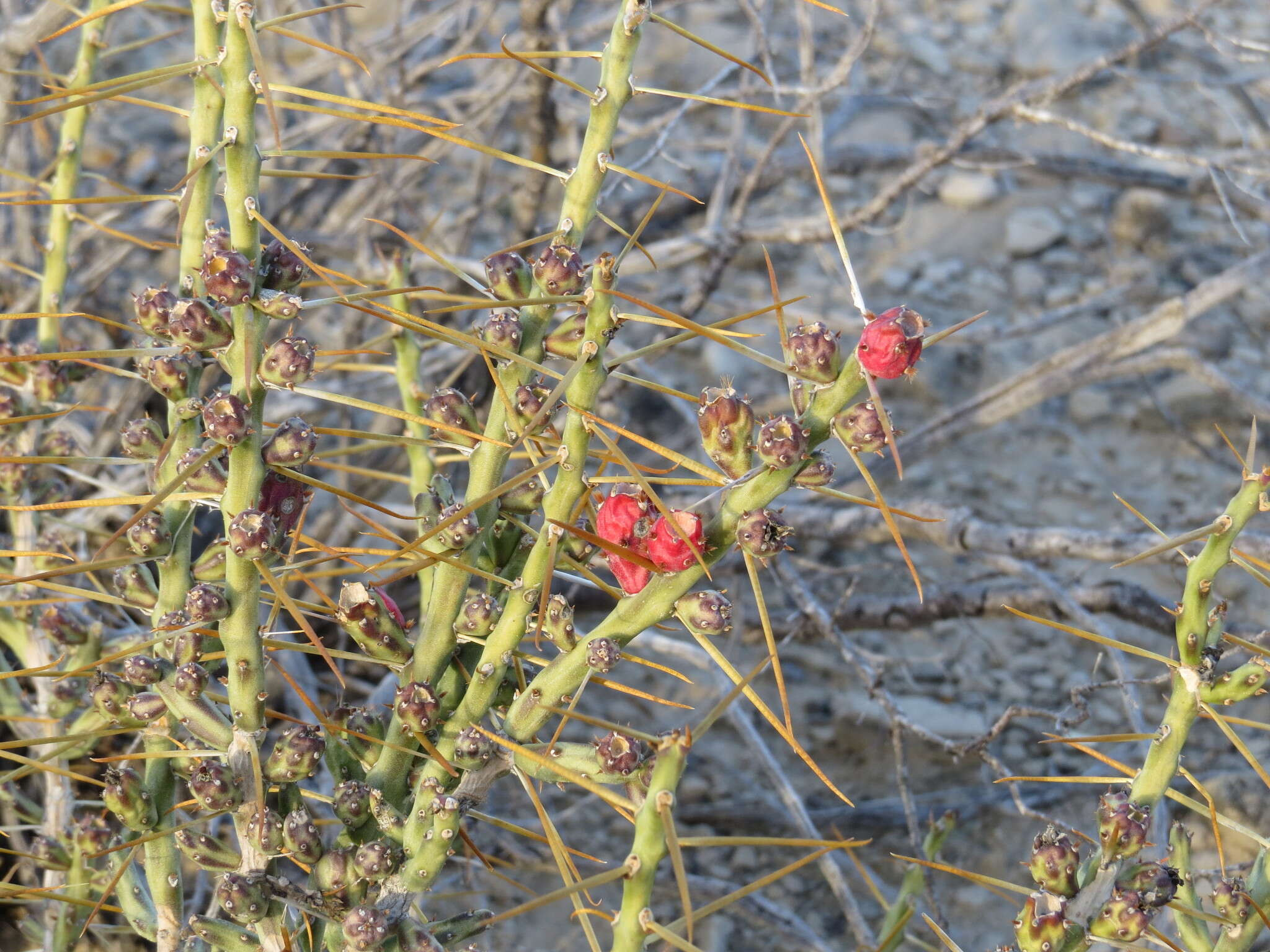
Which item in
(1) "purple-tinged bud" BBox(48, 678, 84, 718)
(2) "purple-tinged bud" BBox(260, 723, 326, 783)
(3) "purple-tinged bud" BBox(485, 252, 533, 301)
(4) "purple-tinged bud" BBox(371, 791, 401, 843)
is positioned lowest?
(1) "purple-tinged bud" BBox(48, 678, 84, 718)

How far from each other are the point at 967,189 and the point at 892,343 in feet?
13.6

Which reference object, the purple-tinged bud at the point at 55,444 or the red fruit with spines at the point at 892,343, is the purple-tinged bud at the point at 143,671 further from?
the red fruit with spines at the point at 892,343

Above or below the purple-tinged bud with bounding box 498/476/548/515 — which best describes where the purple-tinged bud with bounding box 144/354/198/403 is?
above

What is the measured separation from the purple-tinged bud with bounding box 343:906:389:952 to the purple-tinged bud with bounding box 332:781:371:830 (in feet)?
0.36

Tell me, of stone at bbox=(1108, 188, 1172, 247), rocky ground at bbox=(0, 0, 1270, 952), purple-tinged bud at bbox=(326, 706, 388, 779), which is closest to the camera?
purple-tinged bud at bbox=(326, 706, 388, 779)

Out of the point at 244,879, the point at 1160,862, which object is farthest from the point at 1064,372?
the point at 244,879

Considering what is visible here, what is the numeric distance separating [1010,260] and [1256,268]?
166 centimetres

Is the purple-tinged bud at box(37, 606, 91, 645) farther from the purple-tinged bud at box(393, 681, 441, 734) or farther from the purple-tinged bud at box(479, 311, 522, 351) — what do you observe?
the purple-tinged bud at box(479, 311, 522, 351)

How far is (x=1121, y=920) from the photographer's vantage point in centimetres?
116

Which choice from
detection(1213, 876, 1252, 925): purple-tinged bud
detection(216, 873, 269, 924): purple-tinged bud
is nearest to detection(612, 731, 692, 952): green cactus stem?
detection(216, 873, 269, 924): purple-tinged bud

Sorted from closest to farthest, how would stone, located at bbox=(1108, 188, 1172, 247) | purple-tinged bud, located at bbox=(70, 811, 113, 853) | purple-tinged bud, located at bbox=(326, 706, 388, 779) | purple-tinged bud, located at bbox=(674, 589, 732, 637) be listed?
1. purple-tinged bud, located at bbox=(674, 589, 732, 637)
2. purple-tinged bud, located at bbox=(326, 706, 388, 779)
3. purple-tinged bud, located at bbox=(70, 811, 113, 853)
4. stone, located at bbox=(1108, 188, 1172, 247)

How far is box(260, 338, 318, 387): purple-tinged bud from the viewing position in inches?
43.6

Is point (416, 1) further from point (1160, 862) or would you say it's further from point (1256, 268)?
point (1160, 862)

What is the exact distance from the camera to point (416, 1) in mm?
4773
